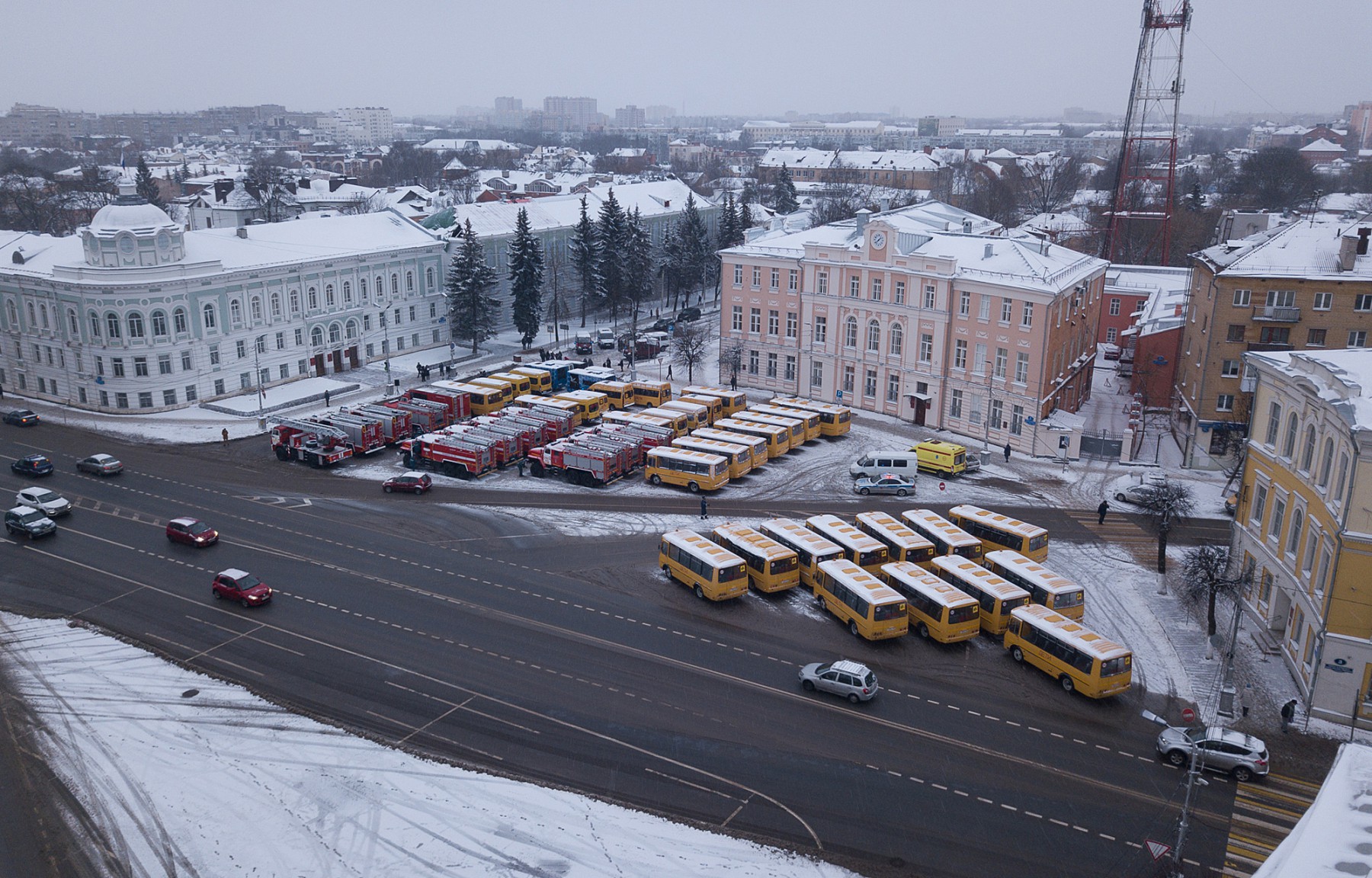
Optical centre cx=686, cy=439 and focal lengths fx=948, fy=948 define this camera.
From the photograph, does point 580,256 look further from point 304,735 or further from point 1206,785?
point 1206,785

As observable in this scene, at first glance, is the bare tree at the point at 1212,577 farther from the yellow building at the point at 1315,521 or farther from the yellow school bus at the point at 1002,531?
the yellow school bus at the point at 1002,531

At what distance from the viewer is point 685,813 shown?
22734 millimetres

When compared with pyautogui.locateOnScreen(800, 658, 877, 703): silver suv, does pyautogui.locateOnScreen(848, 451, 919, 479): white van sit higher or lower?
higher

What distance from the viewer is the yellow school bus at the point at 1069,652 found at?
90.7 ft

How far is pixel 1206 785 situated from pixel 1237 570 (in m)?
12.4

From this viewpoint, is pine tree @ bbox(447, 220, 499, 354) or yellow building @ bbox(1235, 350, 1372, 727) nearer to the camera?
yellow building @ bbox(1235, 350, 1372, 727)

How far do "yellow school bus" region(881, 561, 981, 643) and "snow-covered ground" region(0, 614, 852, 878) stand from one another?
1177cm

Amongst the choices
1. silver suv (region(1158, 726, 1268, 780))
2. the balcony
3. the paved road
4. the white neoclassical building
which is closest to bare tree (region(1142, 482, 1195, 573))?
the paved road

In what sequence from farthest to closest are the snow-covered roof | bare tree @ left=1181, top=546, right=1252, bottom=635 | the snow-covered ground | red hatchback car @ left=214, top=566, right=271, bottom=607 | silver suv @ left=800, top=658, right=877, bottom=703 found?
red hatchback car @ left=214, top=566, right=271, bottom=607 < bare tree @ left=1181, top=546, right=1252, bottom=635 < silver suv @ left=800, top=658, right=877, bottom=703 < the snow-covered ground < the snow-covered roof

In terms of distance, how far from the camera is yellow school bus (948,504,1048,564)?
36188 mm

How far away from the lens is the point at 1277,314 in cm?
4797

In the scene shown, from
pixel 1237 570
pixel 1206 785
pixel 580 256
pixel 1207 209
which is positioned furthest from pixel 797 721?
pixel 1207 209

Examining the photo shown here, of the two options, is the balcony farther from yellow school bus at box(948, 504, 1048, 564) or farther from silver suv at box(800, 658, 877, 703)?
silver suv at box(800, 658, 877, 703)

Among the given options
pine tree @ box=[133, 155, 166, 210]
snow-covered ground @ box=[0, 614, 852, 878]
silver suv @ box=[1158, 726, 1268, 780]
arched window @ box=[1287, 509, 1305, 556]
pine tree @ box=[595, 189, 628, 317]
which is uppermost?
pine tree @ box=[133, 155, 166, 210]
